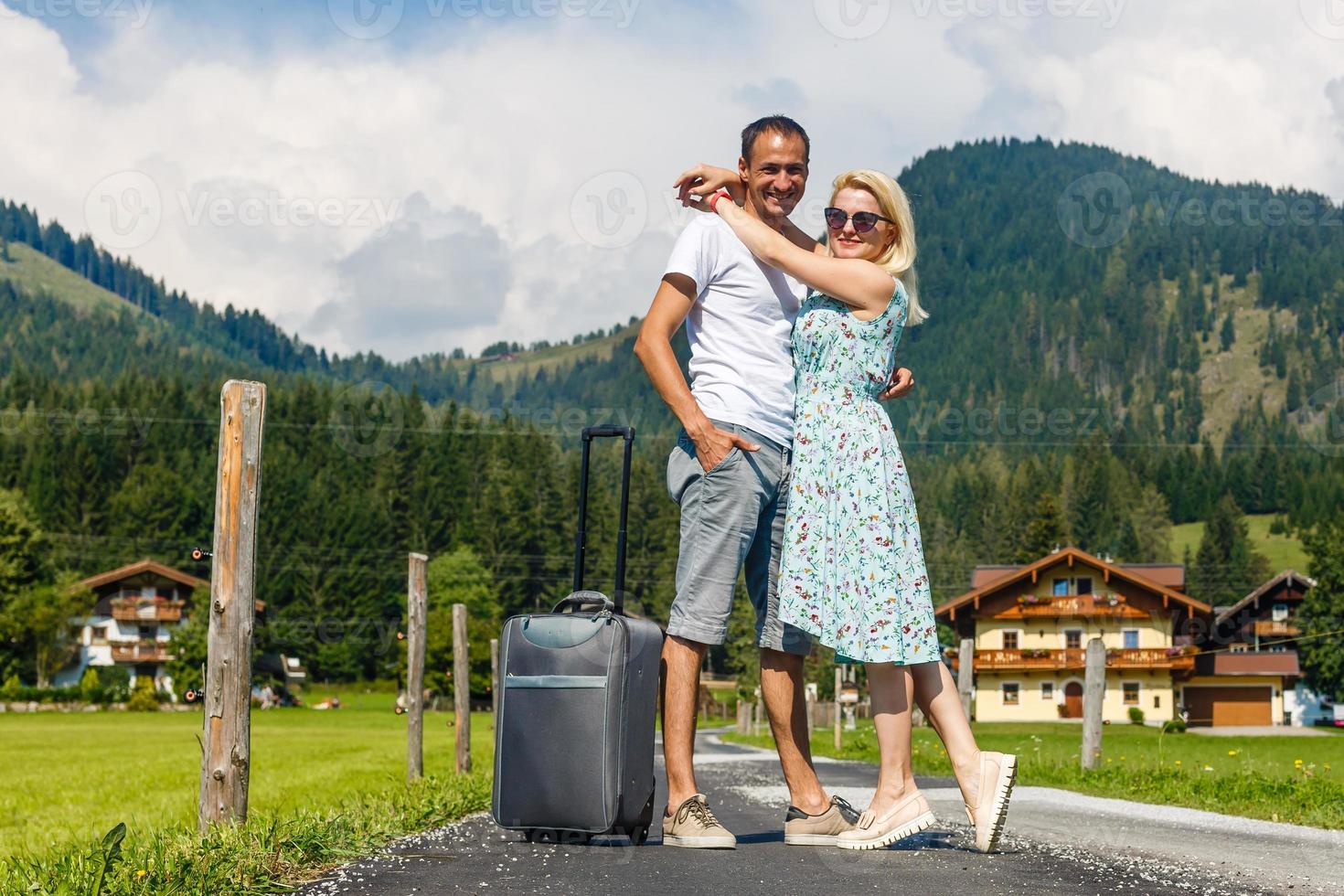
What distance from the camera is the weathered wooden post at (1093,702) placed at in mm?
14227

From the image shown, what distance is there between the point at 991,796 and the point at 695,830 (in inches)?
41.2

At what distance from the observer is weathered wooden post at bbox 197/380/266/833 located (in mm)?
6348

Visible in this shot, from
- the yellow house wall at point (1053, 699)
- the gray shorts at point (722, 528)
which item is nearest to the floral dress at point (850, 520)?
the gray shorts at point (722, 528)

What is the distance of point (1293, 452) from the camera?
17125cm

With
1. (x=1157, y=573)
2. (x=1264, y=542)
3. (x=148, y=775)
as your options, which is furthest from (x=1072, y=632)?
(x=1264, y=542)

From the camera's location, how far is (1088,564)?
70875mm

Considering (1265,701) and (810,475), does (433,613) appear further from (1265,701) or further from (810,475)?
(810,475)

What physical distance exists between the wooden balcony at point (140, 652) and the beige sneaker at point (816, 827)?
9889cm

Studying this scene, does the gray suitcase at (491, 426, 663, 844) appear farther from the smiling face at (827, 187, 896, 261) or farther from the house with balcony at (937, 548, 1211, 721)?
the house with balcony at (937, 548, 1211, 721)

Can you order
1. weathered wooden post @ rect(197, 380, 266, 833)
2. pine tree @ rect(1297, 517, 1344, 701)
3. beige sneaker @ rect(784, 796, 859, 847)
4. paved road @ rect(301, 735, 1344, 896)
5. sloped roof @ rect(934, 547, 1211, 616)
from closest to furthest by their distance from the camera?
paved road @ rect(301, 735, 1344, 896) < beige sneaker @ rect(784, 796, 859, 847) < weathered wooden post @ rect(197, 380, 266, 833) < sloped roof @ rect(934, 547, 1211, 616) < pine tree @ rect(1297, 517, 1344, 701)

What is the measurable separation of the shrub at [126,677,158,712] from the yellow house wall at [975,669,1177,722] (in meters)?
40.7

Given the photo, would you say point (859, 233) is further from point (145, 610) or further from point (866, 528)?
point (145, 610)

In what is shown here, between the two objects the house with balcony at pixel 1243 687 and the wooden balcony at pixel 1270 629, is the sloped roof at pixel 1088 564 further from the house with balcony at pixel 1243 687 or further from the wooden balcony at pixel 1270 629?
the wooden balcony at pixel 1270 629

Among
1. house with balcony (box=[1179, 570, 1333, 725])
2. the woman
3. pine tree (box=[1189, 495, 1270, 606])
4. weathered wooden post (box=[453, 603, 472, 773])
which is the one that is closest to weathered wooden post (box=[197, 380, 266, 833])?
the woman
